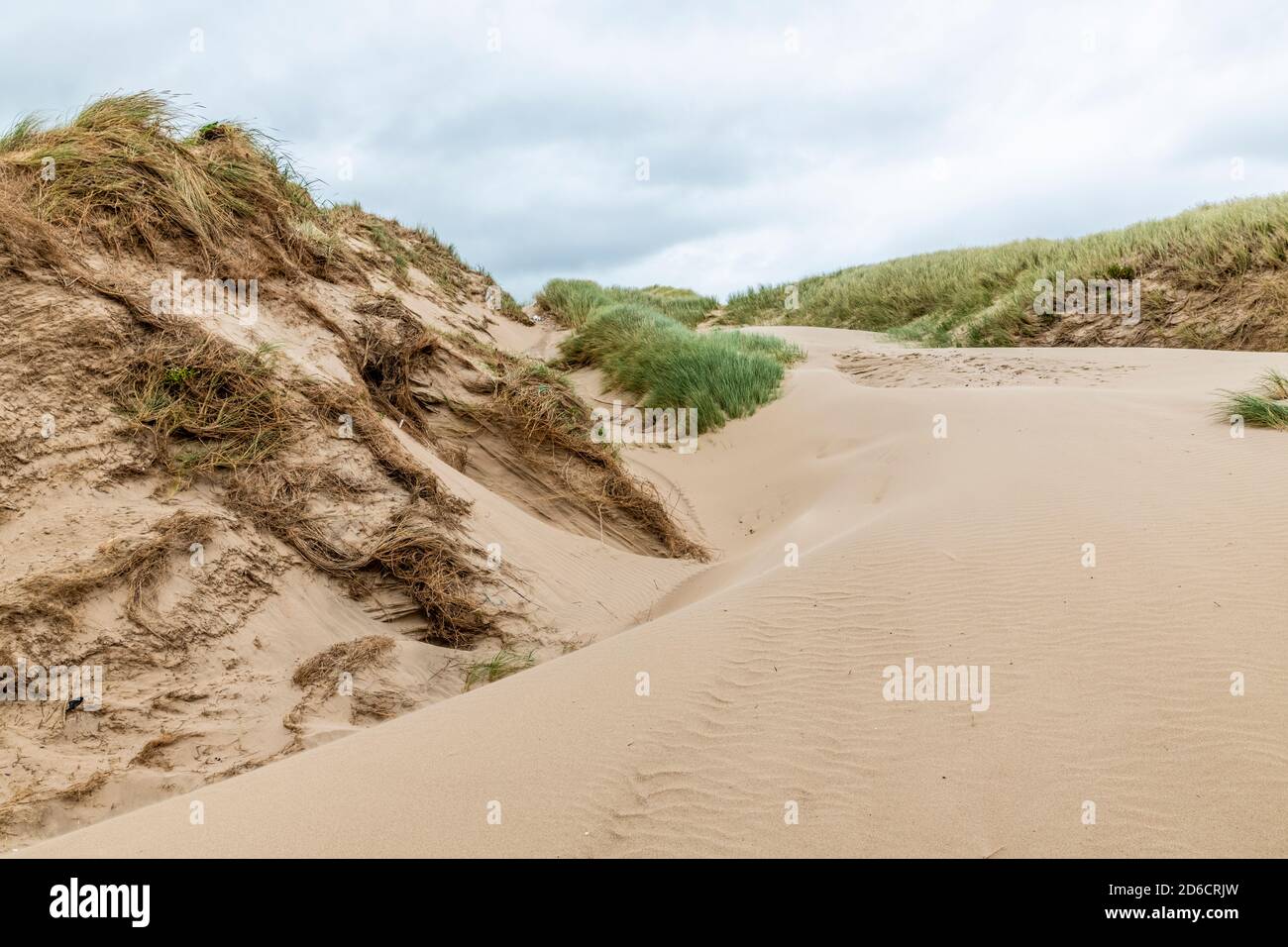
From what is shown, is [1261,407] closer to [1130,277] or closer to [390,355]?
[390,355]

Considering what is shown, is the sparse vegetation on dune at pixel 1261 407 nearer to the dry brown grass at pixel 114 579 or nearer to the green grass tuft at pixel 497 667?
the green grass tuft at pixel 497 667

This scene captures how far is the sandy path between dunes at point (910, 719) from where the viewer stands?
102 inches

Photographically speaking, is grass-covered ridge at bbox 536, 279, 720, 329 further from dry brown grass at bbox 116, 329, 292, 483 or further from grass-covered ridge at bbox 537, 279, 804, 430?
dry brown grass at bbox 116, 329, 292, 483

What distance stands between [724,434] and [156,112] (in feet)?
21.5

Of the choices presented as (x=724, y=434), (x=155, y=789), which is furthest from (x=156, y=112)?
(x=724, y=434)

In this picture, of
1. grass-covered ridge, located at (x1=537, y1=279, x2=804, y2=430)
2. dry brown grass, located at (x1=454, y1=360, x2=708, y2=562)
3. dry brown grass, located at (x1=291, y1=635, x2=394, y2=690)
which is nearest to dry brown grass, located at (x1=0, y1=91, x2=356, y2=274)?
dry brown grass, located at (x1=454, y1=360, x2=708, y2=562)

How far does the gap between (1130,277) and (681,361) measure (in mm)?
9067

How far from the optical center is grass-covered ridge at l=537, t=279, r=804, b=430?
1091 centimetres

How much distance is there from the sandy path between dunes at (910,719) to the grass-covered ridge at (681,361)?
544cm

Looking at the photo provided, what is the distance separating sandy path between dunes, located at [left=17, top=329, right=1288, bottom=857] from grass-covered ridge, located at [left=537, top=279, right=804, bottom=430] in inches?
214

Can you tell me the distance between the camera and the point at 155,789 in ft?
12.1

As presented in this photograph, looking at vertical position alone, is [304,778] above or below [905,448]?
below
